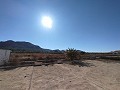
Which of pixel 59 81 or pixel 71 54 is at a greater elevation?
pixel 71 54

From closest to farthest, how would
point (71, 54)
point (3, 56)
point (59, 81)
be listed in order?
point (59, 81) → point (3, 56) → point (71, 54)

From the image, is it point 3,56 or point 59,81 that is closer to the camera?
point 59,81

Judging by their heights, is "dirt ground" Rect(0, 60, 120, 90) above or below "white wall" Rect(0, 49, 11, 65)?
below

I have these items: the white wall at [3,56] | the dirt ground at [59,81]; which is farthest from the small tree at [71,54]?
the dirt ground at [59,81]

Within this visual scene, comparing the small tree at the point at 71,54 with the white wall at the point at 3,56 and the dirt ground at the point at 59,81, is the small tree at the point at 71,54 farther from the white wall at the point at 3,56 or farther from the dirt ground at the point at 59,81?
the dirt ground at the point at 59,81

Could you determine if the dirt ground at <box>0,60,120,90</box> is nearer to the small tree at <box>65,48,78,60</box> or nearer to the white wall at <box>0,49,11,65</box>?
the white wall at <box>0,49,11,65</box>

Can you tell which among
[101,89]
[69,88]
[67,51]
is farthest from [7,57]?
[101,89]

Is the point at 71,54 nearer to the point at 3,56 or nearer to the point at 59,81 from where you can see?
the point at 3,56

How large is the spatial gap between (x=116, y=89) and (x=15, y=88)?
5.76m

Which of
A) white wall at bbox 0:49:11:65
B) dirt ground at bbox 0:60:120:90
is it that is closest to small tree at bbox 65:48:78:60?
white wall at bbox 0:49:11:65

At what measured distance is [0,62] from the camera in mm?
18062

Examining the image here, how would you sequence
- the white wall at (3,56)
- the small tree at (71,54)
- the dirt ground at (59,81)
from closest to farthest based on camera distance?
1. the dirt ground at (59,81)
2. the white wall at (3,56)
3. the small tree at (71,54)

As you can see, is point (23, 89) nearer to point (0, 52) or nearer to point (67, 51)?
point (0, 52)

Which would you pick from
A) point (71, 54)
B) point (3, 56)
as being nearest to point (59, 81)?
point (3, 56)
